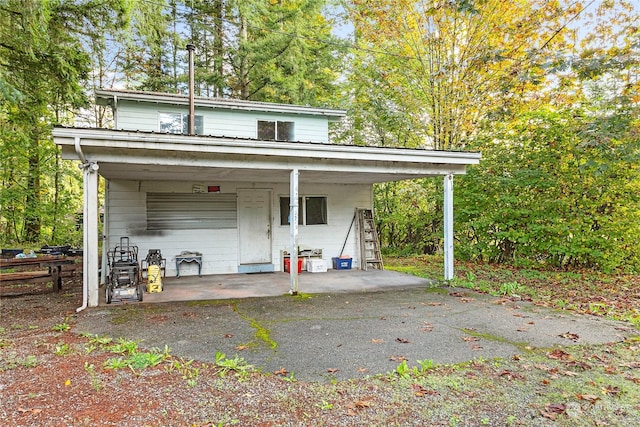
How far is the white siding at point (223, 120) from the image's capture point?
965cm

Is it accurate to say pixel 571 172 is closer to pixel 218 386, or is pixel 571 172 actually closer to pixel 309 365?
pixel 309 365

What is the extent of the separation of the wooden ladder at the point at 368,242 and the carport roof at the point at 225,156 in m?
2.20

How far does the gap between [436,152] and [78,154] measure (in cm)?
589

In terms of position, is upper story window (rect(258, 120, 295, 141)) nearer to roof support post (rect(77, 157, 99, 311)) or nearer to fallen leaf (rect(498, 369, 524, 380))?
roof support post (rect(77, 157, 99, 311))

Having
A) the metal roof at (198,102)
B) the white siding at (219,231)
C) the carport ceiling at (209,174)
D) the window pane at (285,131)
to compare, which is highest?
the metal roof at (198,102)

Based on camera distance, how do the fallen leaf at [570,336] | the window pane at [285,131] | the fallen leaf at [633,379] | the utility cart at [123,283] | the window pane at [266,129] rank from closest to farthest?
the fallen leaf at [633,379]
the fallen leaf at [570,336]
the utility cart at [123,283]
the window pane at [266,129]
the window pane at [285,131]

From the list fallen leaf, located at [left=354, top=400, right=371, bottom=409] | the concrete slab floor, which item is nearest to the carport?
the concrete slab floor

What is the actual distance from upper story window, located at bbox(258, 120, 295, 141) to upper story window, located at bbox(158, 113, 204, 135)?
1535mm

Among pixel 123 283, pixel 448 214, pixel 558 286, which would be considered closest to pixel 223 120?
pixel 123 283

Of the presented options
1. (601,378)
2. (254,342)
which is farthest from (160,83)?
(601,378)

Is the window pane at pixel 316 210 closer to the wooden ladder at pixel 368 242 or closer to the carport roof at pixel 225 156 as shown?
the wooden ladder at pixel 368 242

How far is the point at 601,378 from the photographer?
134 inches

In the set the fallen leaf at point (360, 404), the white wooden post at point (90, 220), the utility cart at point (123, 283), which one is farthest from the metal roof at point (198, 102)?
the fallen leaf at point (360, 404)

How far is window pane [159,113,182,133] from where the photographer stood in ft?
32.6
